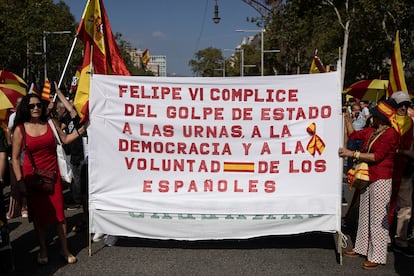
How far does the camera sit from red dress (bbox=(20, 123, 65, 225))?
462 cm

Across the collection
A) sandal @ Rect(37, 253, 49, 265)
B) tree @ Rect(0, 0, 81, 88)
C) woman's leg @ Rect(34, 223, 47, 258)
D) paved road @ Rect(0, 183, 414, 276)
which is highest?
tree @ Rect(0, 0, 81, 88)

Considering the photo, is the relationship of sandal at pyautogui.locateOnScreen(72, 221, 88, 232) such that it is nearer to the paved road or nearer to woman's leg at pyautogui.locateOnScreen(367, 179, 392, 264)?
the paved road

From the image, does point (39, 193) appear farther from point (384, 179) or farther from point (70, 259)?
point (384, 179)

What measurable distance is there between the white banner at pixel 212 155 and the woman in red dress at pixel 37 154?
1.28 feet

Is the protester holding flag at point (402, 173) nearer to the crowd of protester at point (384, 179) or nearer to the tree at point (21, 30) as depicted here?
the crowd of protester at point (384, 179)

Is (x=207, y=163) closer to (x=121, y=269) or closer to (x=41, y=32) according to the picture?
(x=121, y=269)

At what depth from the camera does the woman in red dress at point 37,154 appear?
457 centimetres

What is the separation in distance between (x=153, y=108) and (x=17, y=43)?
22.1 m

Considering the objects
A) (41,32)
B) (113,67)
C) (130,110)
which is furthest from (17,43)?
(130,110)

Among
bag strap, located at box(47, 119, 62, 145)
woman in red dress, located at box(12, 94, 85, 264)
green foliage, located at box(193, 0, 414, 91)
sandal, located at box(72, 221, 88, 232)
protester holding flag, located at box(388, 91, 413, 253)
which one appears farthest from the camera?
green foliage, located at box(193, 0, 414, 91)

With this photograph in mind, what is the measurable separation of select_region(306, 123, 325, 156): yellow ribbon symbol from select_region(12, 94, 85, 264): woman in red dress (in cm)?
254

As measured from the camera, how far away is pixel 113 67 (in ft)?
20.9

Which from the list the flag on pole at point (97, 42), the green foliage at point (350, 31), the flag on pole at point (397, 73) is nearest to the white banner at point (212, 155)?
the flag on pole at point (97, 42)

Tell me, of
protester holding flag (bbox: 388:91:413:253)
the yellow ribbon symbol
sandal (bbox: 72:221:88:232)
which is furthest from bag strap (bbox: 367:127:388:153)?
sandal (bbox: 72:221:88:232)
